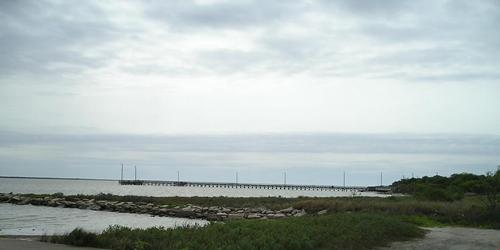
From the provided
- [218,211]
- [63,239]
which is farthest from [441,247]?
[218,211]

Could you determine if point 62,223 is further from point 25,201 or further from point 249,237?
point 25,201

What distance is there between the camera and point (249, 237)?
14.6 metres

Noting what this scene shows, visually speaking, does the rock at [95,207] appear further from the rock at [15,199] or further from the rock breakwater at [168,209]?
the rock at [15,199]

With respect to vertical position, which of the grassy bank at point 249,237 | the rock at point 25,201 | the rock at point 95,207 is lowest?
the rock at point 95,207

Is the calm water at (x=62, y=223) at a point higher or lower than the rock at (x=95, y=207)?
higher

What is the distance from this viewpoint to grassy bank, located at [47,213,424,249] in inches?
527

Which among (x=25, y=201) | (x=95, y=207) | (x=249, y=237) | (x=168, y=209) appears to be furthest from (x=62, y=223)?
(x=25, y=201)

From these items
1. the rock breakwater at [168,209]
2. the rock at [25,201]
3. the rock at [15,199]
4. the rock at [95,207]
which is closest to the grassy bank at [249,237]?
the rock breakwater at [168,209]

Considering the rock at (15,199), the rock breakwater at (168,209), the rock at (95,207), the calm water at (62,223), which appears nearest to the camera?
the calm water at (62,223)

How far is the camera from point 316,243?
15.3 meters

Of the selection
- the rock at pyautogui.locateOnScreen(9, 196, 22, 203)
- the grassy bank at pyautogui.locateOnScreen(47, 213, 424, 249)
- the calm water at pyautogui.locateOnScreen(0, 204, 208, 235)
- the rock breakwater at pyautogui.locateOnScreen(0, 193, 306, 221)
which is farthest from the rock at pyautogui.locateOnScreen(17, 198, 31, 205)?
the grassy bank at pyautogui.locateOnScreen(47, 213, 424, 249)

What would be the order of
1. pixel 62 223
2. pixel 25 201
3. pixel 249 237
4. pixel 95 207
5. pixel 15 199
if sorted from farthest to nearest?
pixel 15 199, pixel 25 201, pixel 95 207, pixel 62 223, pixel 249 237

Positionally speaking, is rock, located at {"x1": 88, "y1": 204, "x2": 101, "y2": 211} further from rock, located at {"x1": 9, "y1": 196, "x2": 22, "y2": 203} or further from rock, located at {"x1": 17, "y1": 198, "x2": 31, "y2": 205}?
rock, located at {"x1": 9, "y1": 196, "x2": 22, "y2": 203}

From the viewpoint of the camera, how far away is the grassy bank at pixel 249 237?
43.9 ft
